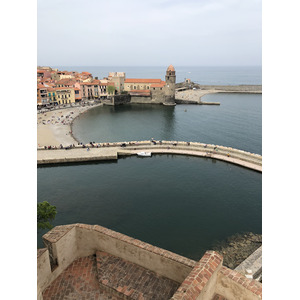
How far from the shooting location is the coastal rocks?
59.9ft

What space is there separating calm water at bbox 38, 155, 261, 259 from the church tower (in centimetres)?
5538

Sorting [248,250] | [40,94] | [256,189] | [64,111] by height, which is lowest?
[248,250]

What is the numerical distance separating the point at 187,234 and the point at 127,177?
12729mm

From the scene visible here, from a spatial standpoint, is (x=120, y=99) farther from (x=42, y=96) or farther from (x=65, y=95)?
(x=42, y=96)

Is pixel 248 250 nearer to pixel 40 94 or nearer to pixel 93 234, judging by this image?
pixel 93 234

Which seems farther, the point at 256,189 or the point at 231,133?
the point at 231,133

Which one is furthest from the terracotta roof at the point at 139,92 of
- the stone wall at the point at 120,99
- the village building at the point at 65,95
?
the village building at the point at 65,95

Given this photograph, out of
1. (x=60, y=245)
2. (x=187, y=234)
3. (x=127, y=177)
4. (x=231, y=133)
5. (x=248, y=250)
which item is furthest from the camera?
(x=231, y=133)

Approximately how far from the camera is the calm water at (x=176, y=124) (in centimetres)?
5006

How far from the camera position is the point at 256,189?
28938mm

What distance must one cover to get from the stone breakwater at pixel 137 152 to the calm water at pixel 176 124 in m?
6.36

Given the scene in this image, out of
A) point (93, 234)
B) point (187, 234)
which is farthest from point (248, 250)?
point (93, 234)

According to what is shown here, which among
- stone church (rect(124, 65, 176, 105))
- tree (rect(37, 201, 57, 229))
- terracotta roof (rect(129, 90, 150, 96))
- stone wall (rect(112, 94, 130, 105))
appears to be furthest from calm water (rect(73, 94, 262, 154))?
tree (rect(37, 201, 57, 229))
